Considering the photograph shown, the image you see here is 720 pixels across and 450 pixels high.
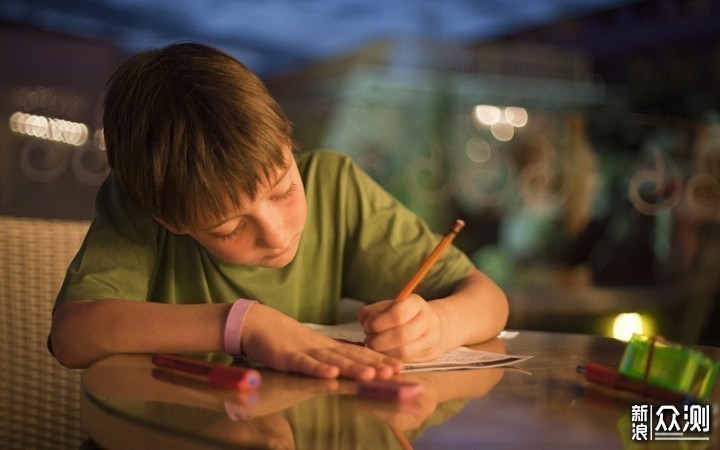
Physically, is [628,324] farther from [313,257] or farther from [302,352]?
[302,352]

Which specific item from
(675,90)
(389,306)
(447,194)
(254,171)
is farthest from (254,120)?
(675,90)

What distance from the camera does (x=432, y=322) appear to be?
0.81 metres

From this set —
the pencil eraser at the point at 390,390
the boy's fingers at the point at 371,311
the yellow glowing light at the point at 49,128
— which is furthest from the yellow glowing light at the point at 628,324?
the pencil eraser at the point at 390,390

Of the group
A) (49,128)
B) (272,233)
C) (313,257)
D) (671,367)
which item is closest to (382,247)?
(313,257)

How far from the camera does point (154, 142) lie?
0.80 m

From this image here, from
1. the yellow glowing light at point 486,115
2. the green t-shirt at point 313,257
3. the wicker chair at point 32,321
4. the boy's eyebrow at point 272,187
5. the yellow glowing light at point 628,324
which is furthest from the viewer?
the yellow glowing light at point 486,115

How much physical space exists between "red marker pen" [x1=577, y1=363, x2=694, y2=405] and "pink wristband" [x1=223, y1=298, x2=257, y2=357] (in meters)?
0.30

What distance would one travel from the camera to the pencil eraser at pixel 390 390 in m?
0.62

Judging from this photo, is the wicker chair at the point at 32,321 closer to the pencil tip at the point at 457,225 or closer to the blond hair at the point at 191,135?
the blond hair at the point at 191,135

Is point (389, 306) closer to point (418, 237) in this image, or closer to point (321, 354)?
point (321, 354)

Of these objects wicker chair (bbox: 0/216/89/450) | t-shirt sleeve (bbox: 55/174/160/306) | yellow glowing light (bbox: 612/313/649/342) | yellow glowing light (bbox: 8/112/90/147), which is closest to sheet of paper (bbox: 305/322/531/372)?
t-shirt sleeve (bbox: 55/174/160/306)

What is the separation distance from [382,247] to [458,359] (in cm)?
34

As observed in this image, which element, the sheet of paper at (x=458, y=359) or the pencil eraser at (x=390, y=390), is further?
the sheet of paper at (x=458, y=359)

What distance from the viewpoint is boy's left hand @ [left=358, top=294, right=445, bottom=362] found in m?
0.77
